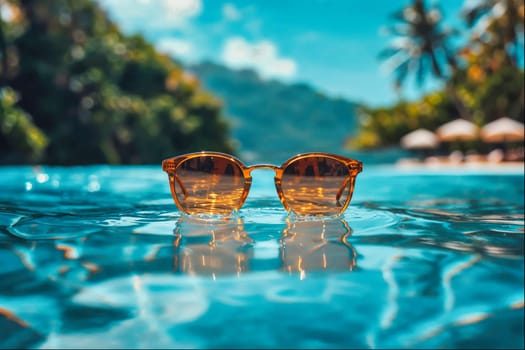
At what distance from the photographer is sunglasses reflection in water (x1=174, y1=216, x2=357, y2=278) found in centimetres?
91

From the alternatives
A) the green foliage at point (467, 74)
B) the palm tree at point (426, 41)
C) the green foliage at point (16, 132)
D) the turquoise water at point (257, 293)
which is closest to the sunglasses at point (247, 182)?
the turquoise water at point (257, 293)

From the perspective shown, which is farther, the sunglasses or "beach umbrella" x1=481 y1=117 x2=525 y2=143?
"beach umbrella" x1=481 y1=117 x2=525 y2=143

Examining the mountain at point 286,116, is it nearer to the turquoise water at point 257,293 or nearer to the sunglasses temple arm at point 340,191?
the sunglasses temple arm at point 340,191

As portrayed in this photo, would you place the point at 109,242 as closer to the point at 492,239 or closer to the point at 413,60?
the point at 492,239

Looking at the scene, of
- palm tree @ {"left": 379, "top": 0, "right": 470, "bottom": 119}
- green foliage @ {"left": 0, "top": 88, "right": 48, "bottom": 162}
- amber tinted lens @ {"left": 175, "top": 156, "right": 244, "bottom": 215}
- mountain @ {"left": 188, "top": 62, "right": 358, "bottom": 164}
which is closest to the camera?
amber tinted lens @ {"left": 175, "top": 156, "right": 244, "bottom": 215}

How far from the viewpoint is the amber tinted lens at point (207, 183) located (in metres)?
1.58

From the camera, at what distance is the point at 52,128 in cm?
1639

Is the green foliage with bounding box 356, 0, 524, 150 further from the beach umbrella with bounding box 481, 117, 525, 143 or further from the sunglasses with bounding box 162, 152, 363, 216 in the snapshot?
the sunglasses with bounding box 162, 152, 363, 216

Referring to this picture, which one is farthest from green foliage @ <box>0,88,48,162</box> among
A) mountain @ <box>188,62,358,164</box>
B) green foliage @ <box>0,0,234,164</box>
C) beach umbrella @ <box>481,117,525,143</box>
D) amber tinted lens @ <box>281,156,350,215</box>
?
mountain @ <box>188,62,358,164</box>

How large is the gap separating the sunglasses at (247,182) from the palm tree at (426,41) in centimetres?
2168

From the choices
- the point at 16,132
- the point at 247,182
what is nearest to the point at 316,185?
the point at 247,182

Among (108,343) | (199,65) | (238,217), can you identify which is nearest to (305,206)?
(238,217)

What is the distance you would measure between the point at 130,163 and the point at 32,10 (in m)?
6.81

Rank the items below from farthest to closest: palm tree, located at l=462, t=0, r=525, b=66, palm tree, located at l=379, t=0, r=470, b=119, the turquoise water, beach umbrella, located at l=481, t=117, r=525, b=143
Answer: palm tree, located at l=379, t=0, r=470, b=119
palm tree, located at l=462, t=0, r=525, b=66
beach umbrella, located at l=481, t=117, r=525, b=143
the turquoise water
